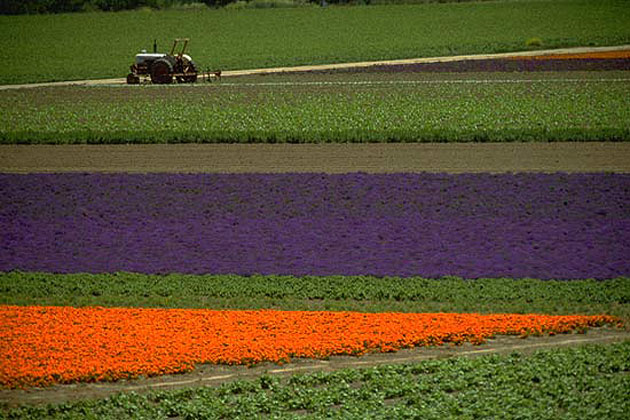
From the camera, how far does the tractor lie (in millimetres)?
46969

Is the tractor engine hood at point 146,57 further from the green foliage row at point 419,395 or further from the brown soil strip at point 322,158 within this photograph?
the green foliage row at point 419,395

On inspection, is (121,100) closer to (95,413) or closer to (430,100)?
(430,100)

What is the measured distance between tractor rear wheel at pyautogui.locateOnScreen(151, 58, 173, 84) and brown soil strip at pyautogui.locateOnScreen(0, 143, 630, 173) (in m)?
16.5

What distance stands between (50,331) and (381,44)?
5240 cm

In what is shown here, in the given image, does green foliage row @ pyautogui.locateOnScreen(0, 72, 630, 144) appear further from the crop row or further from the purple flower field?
the purple flower field

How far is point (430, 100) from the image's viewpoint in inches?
1494

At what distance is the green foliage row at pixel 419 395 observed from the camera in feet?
39.6

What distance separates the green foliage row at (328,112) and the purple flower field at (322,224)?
647 cm

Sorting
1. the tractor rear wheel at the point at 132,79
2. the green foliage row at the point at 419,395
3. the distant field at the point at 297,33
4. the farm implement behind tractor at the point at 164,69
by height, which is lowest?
the distant field at the point at 297,33

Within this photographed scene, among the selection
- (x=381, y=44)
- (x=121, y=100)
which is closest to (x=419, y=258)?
(x=121, y=100)

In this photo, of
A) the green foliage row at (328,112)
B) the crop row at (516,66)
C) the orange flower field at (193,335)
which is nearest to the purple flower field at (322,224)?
the orange flower field at (193,335)

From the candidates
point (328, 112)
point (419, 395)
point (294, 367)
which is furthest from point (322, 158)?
point (419, 395)

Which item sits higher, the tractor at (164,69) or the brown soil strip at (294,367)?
the brown soil strip at (294,367)

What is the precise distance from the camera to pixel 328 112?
115ft
